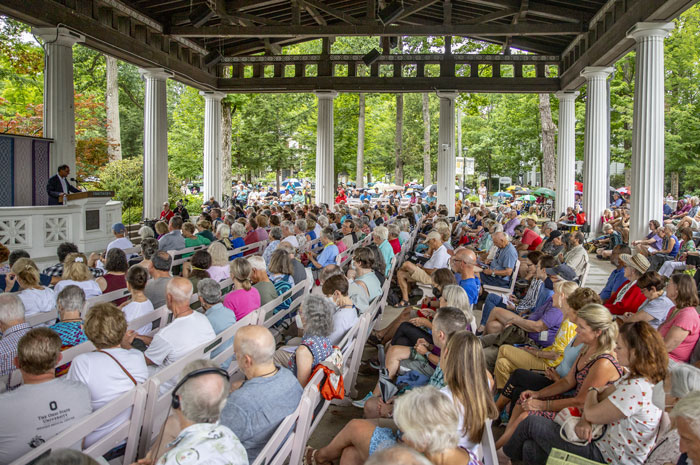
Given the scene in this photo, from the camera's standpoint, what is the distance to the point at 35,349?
2678 mm

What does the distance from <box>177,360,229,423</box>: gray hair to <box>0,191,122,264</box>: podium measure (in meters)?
7.46

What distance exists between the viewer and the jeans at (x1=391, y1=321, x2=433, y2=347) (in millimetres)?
4730

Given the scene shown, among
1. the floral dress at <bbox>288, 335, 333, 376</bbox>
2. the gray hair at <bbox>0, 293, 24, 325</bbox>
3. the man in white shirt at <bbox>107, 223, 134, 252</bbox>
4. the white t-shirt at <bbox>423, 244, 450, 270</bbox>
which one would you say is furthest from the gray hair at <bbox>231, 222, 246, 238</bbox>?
the floral dress at <bbox>288, 335, 333, 376</bbox>

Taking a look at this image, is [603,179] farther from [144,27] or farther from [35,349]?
[35,349]

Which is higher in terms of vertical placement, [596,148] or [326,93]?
[326,93]

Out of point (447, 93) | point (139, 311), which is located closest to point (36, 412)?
point (139, 311)

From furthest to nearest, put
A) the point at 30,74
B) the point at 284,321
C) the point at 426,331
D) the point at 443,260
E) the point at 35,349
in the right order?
the point at 30,74 → the point at 443,260 → the point at 284,321 → the point at 426,331 → the point at 35,349

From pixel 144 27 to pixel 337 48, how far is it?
2182 centimetres

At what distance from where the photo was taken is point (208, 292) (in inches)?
174

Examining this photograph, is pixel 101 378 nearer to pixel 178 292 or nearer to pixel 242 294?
pixel 178 292

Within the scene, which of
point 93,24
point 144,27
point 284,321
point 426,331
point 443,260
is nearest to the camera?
point 426,331

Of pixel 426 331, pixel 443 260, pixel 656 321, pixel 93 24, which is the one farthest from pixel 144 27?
pixel 656 321

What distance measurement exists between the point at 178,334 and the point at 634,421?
2812mm

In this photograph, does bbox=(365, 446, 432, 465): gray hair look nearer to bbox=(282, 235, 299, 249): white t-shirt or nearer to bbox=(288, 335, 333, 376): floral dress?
bbox=(288, 335, 333, 376): floral dress
